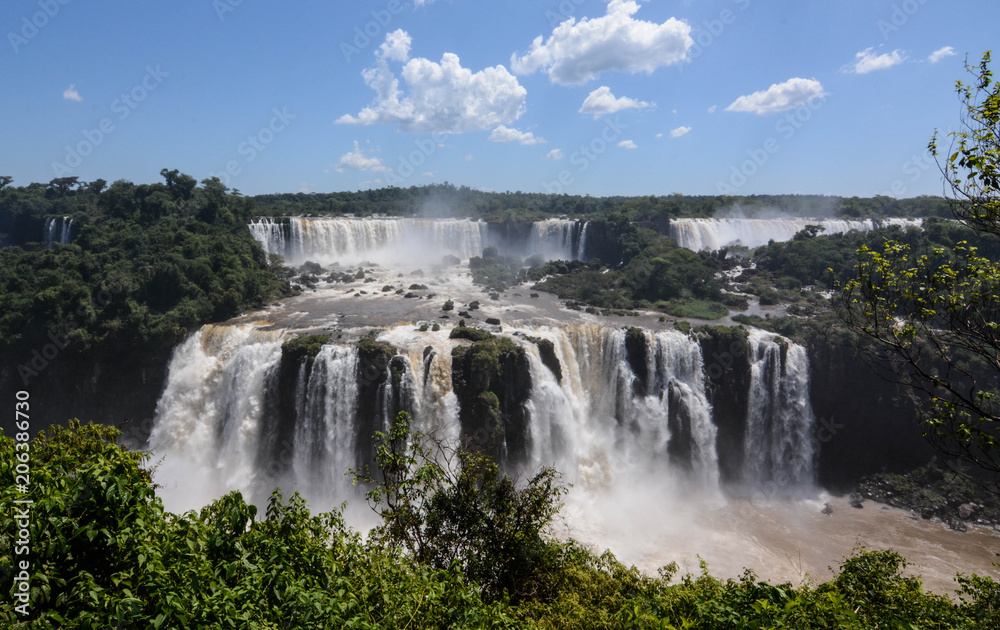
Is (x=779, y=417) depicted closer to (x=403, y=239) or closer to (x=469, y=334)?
(x=469, y=334)

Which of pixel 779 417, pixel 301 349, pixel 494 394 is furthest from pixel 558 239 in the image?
pixel 301 349

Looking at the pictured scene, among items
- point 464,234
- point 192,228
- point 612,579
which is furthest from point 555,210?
point 612,579

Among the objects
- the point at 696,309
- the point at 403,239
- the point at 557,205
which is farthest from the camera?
the point at 557,205

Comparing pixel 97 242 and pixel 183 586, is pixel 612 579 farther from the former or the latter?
pixel 97 242

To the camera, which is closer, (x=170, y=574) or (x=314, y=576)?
(x=170, y=574)

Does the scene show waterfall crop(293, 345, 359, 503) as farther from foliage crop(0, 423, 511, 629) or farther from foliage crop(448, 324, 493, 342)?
foliage crop(0, 423, 511, 629)

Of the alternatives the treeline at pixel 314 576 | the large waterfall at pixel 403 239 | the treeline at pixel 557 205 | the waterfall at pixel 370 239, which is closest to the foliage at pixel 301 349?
the treeline at pixel 314 576

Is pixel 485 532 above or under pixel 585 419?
above
